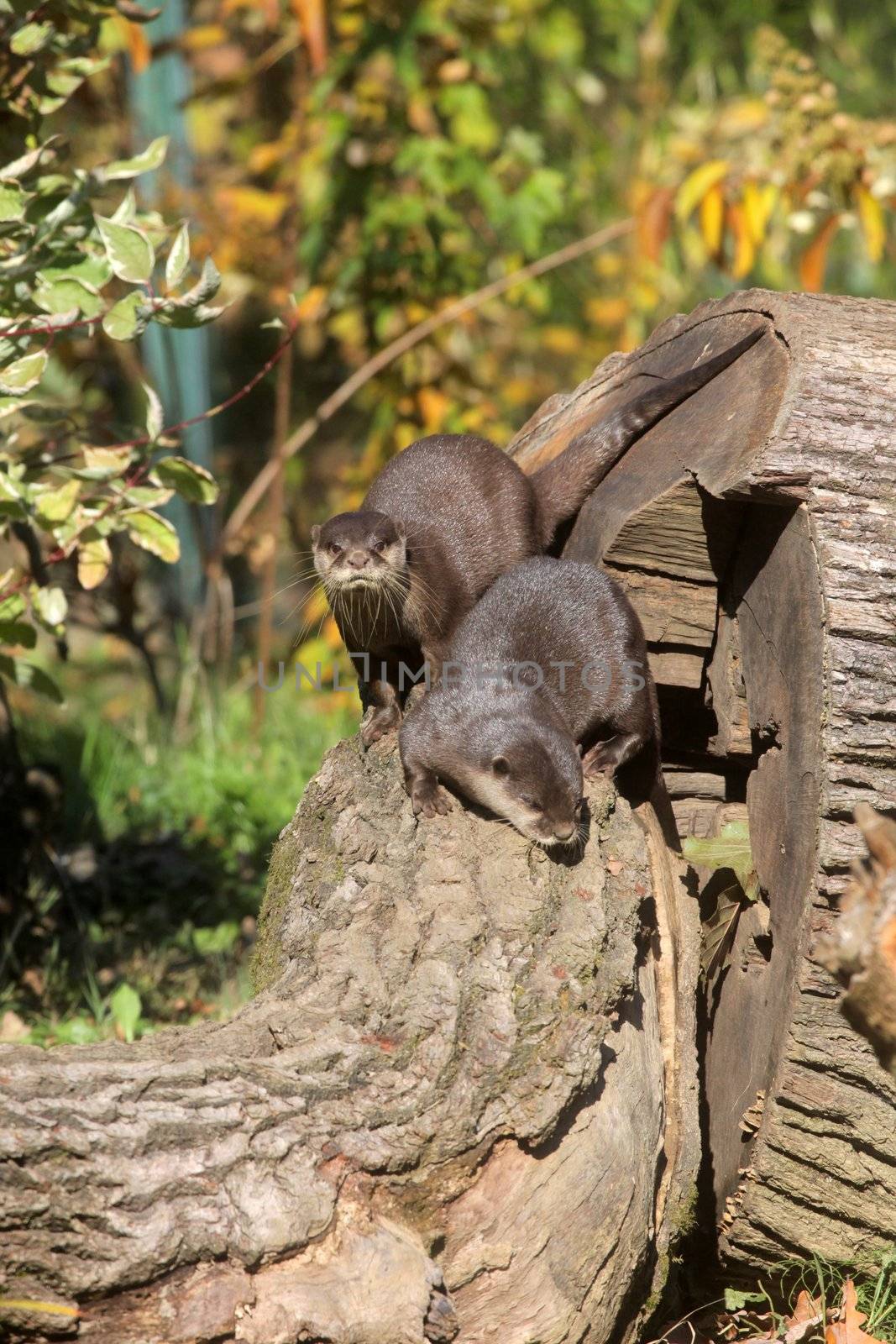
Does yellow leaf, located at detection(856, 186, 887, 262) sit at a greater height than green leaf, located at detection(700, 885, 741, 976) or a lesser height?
greater

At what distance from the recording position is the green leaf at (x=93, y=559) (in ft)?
9.48

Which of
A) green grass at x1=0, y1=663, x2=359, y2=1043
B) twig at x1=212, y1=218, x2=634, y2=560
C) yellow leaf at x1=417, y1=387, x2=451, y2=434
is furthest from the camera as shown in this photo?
yellow leaf at x1=417, y1=387, x2=451, y2=434

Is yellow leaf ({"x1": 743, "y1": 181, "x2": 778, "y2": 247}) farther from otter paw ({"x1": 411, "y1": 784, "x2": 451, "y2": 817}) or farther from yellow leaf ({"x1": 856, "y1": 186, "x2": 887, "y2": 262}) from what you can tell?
A: otter paw ({"x1": 411, "y1": 784, "x2": 451, "y2": 817})

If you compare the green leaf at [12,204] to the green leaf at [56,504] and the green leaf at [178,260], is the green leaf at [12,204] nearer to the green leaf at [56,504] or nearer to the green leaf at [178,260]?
the green leaf at [178,260]

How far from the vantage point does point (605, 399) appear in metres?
3.17

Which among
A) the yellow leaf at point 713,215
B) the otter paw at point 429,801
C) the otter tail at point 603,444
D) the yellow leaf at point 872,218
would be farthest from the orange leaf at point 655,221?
the otter paw at point 429,801

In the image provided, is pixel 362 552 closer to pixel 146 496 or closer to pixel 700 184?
pixel 146 496

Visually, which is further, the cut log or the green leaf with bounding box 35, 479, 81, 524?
the green leaf with bounding box 35, 479, 81, 524

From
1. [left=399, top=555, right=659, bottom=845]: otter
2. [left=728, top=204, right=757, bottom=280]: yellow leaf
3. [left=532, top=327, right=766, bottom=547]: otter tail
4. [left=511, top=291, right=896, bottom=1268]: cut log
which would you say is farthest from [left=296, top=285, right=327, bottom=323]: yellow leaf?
[left=511, top=291, right=896, bottom=1268]: cut log

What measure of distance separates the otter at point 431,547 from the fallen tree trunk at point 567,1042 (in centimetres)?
30

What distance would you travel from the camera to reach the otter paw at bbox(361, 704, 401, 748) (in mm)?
2910

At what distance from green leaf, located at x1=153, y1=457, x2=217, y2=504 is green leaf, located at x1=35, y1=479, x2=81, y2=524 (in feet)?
0.69

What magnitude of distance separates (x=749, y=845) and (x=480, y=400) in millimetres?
3149

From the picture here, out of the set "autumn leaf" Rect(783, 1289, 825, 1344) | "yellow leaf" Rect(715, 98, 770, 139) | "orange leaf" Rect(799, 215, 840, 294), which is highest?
"yellow leaf" Rect(715, 98, 770, 139)
